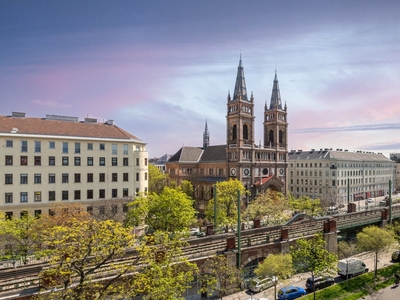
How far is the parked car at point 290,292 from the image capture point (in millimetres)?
23656

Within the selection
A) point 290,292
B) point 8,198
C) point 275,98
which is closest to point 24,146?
point 8,198

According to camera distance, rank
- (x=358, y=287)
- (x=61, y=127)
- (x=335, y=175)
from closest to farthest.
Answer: (x=358, y=287), (x=61, y=127), (x=335, y=175)

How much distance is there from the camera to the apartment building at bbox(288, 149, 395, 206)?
83.2 meters

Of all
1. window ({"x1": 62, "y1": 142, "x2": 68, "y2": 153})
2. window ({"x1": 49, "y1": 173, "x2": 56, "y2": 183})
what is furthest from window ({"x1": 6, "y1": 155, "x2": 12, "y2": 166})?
window ({"x1": 62, "y1": 142, "x2": 68, "y2": 153})

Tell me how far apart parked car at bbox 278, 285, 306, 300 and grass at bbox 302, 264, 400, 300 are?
22.7 inches

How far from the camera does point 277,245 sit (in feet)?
94.8

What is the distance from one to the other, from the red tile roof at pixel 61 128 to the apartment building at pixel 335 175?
59448 mm

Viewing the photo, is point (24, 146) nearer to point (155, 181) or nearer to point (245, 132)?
point (155, 181)

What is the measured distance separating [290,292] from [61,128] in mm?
38087

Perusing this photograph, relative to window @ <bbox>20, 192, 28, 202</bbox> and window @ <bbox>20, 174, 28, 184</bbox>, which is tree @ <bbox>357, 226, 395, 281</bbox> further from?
window @ <bbox>20, 174, 28, 184</bbox>

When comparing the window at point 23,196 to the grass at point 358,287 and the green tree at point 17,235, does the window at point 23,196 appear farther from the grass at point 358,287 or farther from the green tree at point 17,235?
the grass at point 358,287

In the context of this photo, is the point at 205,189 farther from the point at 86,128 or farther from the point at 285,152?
the point at 86,128

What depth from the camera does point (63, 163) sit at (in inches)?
1636

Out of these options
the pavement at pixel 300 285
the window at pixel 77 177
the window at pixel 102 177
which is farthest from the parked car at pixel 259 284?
the window at pixel 77 177
